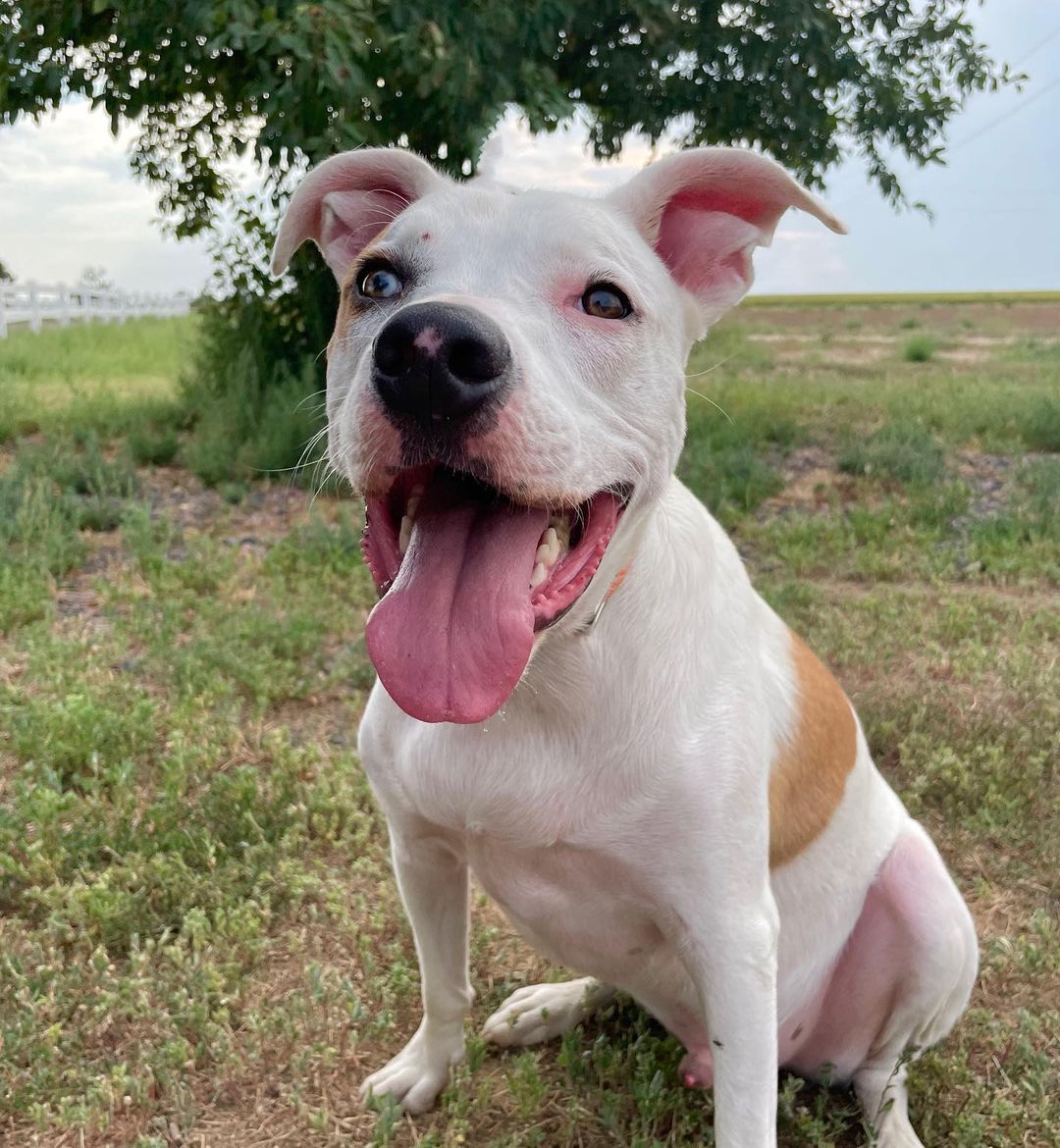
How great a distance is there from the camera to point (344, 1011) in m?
2.63

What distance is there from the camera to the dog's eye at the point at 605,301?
5.87ft

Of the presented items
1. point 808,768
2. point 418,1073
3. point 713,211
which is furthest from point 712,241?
point 418,1073

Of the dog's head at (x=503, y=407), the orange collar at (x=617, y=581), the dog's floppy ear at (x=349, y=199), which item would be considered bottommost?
the orange collar at (x=617, y=581)

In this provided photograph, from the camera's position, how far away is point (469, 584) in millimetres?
1702

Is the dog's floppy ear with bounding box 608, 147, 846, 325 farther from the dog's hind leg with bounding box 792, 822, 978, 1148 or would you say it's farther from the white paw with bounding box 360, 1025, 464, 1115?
the white paw with bounding box 360, 1025, 464, 1115

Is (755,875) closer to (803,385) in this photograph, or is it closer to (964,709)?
(964,709)

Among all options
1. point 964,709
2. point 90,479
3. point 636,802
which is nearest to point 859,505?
A: point 964,709

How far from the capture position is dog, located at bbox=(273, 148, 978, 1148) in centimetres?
166

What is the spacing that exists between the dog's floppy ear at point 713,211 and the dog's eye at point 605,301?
Answer: 0.29 meters

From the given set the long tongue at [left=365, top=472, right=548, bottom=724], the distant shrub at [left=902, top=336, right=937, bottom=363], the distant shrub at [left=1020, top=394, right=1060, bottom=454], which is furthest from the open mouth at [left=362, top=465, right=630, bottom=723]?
the distant shrub at [left=902, top=336, right=937, bottom=363]

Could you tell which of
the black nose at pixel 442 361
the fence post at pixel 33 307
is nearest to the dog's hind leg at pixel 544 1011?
the black nose at pixel 442 361

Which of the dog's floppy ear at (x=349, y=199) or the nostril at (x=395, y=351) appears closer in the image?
the nostril at (x=395, y=351)

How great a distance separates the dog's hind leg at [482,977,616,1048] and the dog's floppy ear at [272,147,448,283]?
1.84m

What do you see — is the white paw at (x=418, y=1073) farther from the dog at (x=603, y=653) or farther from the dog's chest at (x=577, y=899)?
the dog's chest at (x=577, y=899)
